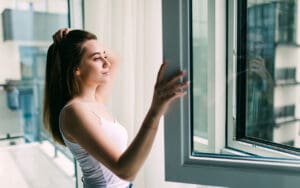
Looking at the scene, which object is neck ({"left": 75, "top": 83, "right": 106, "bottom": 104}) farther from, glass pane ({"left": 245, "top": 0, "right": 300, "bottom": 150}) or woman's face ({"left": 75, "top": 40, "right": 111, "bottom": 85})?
glass pane ({"left": 245, "top": 0, "right": 300, "bottom": 150})

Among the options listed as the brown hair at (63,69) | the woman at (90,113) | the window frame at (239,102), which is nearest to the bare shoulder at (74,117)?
the woman at (90,113)

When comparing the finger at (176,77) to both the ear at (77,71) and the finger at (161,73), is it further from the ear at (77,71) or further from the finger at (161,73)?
the ear at (77,71)

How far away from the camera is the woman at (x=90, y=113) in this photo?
2.93 feet

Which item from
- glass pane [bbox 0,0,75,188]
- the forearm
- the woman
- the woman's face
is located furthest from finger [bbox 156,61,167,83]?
glass pane [bbox 0,0,75,188]

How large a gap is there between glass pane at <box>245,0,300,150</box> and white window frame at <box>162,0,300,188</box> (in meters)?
0.09

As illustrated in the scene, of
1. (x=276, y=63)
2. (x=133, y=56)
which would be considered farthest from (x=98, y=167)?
(x=276, y=63)

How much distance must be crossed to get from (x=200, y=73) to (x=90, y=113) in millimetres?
421

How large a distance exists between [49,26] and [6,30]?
197 mm

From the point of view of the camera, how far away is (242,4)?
3.62ft

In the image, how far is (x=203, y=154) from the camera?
111cm

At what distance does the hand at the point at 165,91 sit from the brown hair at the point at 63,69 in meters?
0.31

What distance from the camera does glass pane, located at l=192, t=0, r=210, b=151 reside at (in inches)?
43.2

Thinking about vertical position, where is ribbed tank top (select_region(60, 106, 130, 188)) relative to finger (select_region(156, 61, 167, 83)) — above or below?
below

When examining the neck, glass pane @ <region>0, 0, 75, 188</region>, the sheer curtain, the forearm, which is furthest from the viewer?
glass pane @ <region>0, 0, 75, 188</region>
